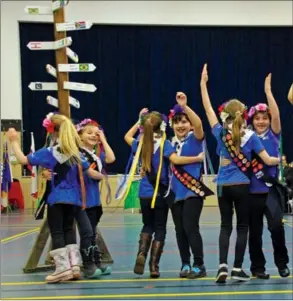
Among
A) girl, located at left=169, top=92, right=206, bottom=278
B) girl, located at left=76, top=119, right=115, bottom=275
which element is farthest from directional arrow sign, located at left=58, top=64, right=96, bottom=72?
girl, located at left=169, top=92, right=206, bottom=278

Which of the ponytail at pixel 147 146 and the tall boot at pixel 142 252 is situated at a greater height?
the ponytail at pixel 147 146

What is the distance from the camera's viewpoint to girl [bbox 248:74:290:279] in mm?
4008

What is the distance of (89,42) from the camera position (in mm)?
13211

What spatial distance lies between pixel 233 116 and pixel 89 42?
986 centimetres

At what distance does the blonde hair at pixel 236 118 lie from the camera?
3889mm

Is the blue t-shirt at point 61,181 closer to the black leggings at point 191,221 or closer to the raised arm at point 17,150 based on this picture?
the raised arm at point 17,150

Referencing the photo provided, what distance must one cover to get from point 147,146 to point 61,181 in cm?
78

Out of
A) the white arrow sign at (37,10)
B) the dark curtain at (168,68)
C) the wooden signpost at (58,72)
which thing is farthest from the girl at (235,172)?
the dark curtain at (168,68)

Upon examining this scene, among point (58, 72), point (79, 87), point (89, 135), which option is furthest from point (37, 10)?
point (89, 135)

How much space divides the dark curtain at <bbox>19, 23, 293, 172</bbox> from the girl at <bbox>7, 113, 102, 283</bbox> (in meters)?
8.97

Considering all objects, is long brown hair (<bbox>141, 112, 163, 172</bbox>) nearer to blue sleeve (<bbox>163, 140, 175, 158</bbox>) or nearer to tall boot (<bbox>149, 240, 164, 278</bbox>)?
blue sleeve (<bbox>163, 140, 175, 158</bbox>)

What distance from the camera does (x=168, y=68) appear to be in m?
13.5

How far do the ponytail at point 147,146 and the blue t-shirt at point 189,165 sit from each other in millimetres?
248

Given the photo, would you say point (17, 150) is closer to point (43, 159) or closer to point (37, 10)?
point (43, 159)
